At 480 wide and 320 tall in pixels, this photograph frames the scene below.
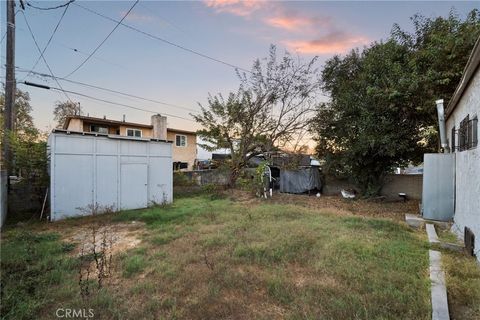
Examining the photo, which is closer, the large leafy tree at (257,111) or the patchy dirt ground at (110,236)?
the patchy dirt ground at (110,236)

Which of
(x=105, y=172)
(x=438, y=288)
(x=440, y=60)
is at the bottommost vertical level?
(x=438, y=288)

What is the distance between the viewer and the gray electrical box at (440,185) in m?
5.95

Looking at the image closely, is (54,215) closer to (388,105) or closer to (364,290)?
(364,290)

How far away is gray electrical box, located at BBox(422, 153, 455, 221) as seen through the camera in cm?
595

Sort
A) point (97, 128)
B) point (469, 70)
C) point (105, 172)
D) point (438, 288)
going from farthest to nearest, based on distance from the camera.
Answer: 1. point (97, 128)
2. point (105, 172)
3. point (469, 70)
4. point (438, 288)

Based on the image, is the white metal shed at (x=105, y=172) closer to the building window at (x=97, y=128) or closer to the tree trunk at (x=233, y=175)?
the tree trunk at (x=233, y=175)

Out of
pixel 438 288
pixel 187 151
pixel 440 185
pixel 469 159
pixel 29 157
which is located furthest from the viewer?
pixel 187 151

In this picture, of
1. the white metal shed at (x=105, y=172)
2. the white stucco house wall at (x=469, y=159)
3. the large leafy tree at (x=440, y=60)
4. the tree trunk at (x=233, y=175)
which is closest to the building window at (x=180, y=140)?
Result: the tree trunk at (x=233, y=175)

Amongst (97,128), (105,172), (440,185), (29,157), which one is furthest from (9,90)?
(440,185)

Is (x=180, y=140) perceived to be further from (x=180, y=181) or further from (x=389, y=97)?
(x=389, y=97)

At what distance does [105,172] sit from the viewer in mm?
8453

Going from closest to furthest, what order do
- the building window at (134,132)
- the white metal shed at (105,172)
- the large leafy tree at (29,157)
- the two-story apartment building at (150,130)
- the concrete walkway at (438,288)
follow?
1. the concrete walkway at (438,288)
2. the white metal shed at (105,172)
3. the large leafy tree at (29,157)
4. the two-story apartment building at (150,130)
5. the building window at (134,132)

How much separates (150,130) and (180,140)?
272 cm

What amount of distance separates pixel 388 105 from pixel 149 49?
9497mm
